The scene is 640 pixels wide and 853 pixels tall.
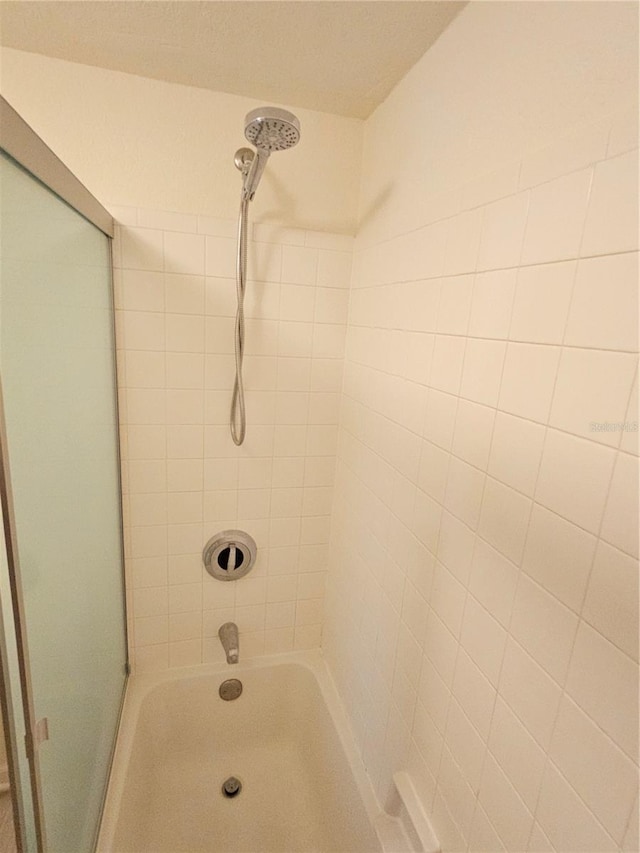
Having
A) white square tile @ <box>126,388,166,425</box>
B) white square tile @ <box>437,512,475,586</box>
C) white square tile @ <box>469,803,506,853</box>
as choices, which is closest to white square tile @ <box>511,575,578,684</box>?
white square tile @ <box>437,512,475,586</box>

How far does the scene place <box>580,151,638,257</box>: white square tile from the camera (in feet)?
1.75

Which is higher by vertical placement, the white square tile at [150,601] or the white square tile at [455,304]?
the white square tile at [455,304]

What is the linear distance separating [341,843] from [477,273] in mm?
1647

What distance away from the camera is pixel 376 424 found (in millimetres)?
1255

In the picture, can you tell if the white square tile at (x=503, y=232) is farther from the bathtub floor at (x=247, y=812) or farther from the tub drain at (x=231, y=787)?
the tub drain at (x=231, y=787)

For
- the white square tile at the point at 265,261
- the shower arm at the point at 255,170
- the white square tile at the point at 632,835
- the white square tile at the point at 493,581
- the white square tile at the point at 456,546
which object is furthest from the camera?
the white square tile at the point at 265,261

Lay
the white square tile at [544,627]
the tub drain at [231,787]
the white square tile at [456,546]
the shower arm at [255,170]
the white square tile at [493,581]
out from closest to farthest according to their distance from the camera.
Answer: the white square tile at [544,627] < the white square tile at [493,581] < the white square tile at [456,546] < the shower arm at [255,170] < the tub drain at [231,787]

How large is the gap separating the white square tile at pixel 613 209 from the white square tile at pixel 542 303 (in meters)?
0.05

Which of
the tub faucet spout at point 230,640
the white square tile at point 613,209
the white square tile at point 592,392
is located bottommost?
the tub faucet spout at point 230,640

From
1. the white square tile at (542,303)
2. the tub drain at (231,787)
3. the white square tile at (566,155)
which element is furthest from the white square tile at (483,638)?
the tub drain at (231,787)

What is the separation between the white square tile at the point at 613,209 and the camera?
1.75 ft

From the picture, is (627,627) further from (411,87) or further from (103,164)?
(103,164)

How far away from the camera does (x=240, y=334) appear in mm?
1335

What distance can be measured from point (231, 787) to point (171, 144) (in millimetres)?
2139
